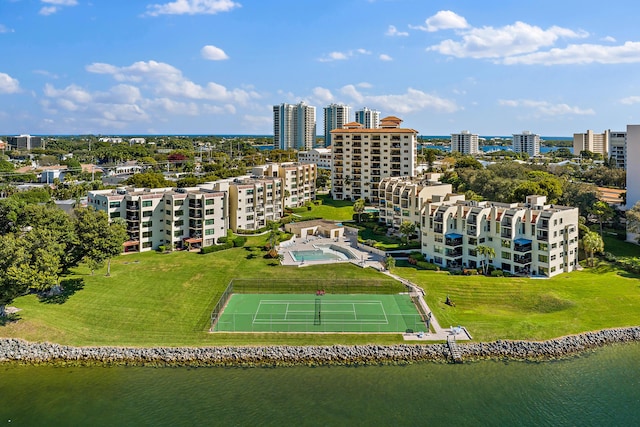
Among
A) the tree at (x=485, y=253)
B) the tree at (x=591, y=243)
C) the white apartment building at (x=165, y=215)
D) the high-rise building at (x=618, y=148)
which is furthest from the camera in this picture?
the high-rise building at (x=618, y=148)

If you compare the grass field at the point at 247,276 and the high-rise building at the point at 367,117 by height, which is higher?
the high-rise building at the point at 367,117

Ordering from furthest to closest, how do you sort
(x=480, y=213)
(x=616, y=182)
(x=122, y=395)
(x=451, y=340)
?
(x=616, y=182) < (x=480, y=213) < (x=451, y=340) < (x=122, y=395)

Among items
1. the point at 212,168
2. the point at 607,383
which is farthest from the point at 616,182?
the point at 212,168

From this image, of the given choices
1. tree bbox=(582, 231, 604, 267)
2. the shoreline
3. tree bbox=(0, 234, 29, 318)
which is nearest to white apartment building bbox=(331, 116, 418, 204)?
tree bbox=(582, 231, 604, 267)

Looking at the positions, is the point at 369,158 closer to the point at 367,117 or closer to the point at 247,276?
the point at 247,276

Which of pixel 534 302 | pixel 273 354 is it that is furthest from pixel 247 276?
pixel 534 302

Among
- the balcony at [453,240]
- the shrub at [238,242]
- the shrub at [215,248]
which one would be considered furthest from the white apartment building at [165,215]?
the balcony at [453,240]

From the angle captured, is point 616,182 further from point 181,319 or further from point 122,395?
point 122,395

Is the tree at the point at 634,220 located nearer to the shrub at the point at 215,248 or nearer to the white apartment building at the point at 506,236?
the white apartment building at the point at 506,236
